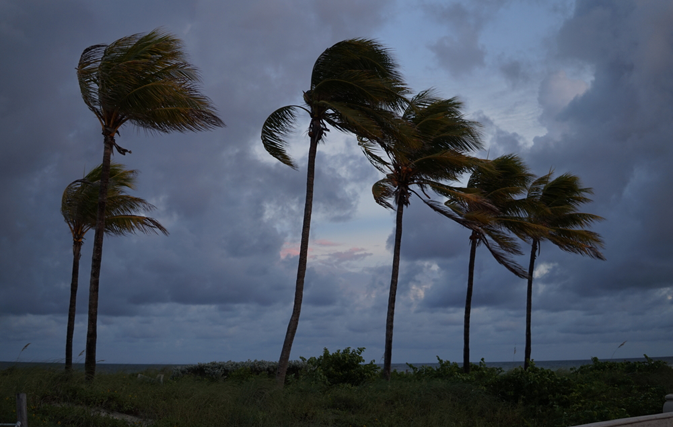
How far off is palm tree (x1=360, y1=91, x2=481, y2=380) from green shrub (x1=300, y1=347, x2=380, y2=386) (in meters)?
0.86

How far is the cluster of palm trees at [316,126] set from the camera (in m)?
11.7

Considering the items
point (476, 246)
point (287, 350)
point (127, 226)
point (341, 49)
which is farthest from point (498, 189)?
point (127, 226)

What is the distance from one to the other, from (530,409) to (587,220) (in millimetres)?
15183

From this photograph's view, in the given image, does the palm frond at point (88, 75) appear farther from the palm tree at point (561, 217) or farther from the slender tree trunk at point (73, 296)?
the palm tree at point (561, 217)

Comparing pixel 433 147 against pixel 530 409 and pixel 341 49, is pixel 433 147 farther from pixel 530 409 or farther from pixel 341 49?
pixel 530 409

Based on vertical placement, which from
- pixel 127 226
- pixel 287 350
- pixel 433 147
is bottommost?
pixel 287 350

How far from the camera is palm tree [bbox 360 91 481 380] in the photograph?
16.0 metres

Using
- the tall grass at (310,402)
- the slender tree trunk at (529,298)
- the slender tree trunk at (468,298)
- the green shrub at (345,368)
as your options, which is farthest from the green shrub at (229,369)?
the slender tree trunk at (529,298)

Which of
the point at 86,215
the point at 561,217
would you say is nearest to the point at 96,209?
the point at 86,215

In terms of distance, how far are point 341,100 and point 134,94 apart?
5167 mm

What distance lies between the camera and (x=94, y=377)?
34.8ft

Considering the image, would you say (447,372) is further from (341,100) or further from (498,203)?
(341,100)

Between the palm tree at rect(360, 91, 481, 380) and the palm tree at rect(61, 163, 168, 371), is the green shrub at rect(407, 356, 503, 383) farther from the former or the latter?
the palm tree at rect(61, 163, 168, 371)

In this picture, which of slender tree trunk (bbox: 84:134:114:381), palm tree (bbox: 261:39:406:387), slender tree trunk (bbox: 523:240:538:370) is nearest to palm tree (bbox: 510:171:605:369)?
slender tree trunk (bbox: 523:240:538:370)
